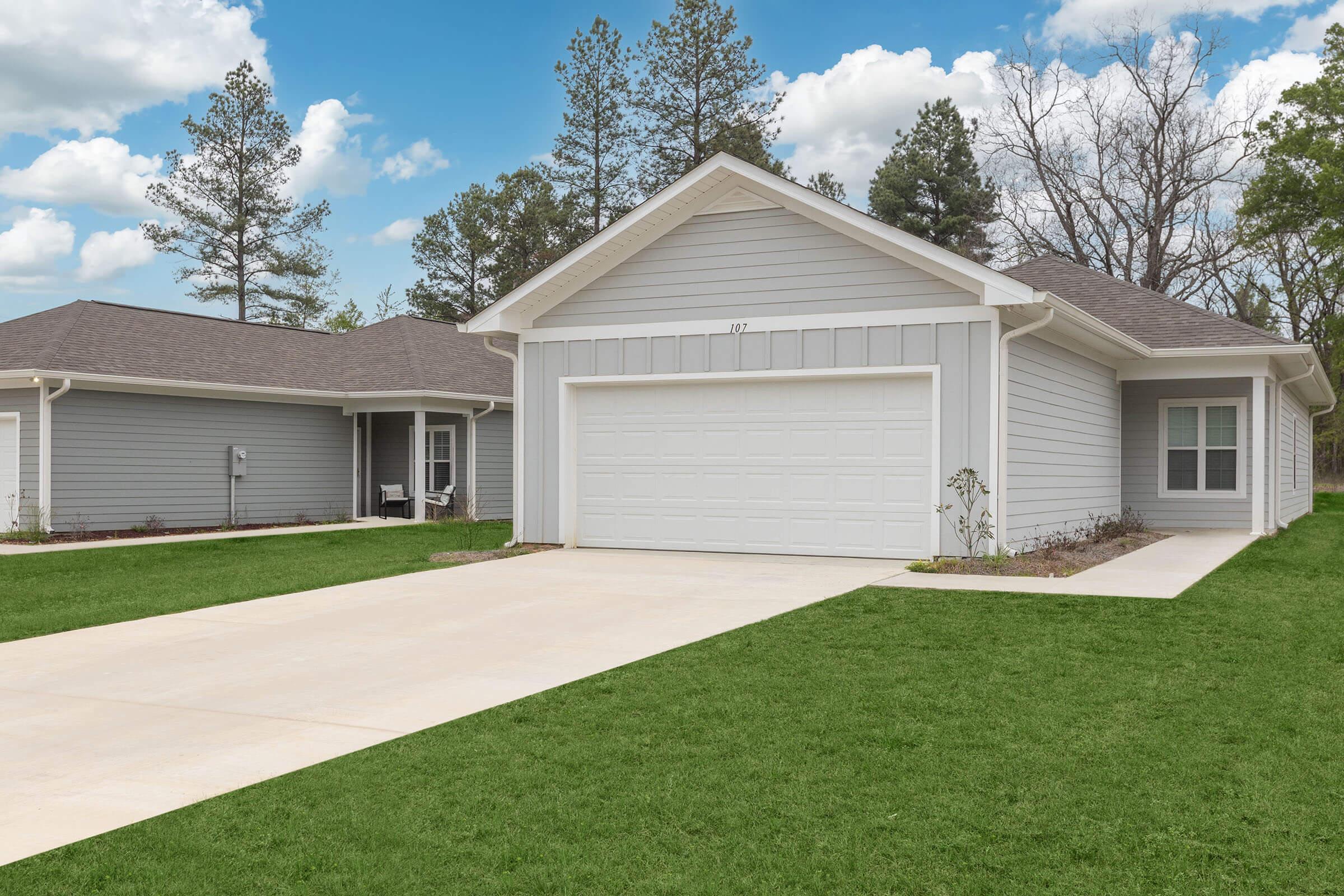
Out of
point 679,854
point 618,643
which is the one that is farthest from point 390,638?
point 679,854

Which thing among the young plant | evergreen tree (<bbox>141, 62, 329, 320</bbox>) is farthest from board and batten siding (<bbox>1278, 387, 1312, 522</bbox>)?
evergreen tree (<bbox>141, 62, 329, 320</bbox>)

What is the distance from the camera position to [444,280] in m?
42.7

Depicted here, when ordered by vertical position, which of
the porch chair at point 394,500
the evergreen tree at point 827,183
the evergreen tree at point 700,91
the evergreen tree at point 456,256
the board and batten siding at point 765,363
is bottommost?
the porch chair at point 394,500

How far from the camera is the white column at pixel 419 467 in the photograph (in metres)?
22.1

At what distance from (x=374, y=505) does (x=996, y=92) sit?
25.3 metres

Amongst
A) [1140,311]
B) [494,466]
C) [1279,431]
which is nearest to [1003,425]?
[1140,311]

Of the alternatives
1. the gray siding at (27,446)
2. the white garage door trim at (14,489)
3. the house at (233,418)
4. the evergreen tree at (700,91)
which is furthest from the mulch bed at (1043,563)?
the evergreen tree at (700,91)

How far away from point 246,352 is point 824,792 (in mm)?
19795

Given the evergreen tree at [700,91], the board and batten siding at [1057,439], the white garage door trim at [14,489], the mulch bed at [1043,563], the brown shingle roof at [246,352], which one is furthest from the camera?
the evergreen tree at [700,91]

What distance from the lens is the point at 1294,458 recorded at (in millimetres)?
24750

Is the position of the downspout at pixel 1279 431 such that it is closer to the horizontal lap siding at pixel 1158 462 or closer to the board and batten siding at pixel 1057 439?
the horizontal lap siding at pixel 1158 462

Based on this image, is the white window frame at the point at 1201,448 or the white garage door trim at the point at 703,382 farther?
the white window frame at the point at 1201,448

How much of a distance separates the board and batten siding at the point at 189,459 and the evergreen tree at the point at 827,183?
2124cm

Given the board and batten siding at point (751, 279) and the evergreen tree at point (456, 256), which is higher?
the evergreen tree at point (456, 256)
